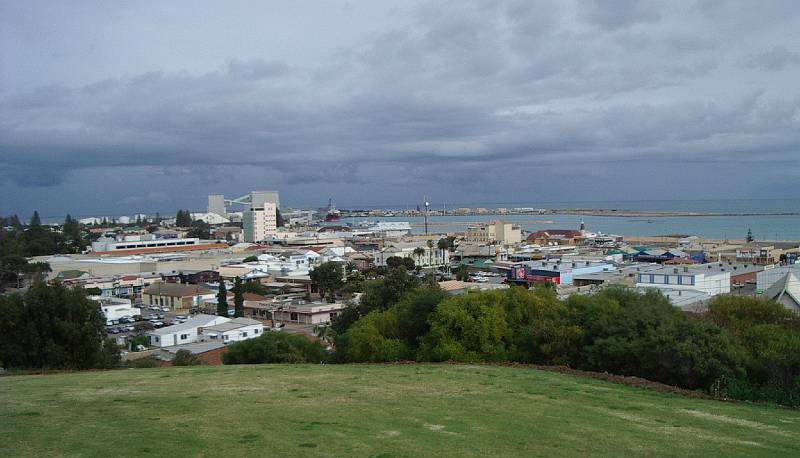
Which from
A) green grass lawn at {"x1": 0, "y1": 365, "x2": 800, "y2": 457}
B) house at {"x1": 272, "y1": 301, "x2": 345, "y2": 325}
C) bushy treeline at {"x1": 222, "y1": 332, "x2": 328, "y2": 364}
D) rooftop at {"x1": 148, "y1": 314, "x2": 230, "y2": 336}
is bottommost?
house at {"x1": 272, "y1": 301, "x2": 345, "y2": 325}

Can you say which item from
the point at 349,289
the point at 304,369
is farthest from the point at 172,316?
the point at 304,369

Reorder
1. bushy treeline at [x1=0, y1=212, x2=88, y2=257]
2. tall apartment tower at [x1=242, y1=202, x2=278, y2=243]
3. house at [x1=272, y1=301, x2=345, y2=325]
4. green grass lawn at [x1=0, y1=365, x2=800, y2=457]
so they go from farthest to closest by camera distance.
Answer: tall apartment tower at [x1=242, y1=202, x2=278, y2=243] → bushy treeline at [x1=0, y1=212, x2=88, y2=257] → house at [x1=272, y1=301, x2=345, y2=325] → green grass lawn at [x1=0, y1=365, x2=800, y2=457]

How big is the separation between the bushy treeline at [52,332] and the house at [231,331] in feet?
32.6

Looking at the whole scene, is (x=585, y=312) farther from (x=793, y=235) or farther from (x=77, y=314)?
(x=793, y=235)

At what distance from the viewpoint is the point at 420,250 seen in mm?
60250

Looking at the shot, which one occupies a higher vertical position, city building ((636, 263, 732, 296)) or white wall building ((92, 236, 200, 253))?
white wall building ((92, 236, 200, 253))

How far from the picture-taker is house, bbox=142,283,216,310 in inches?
1542

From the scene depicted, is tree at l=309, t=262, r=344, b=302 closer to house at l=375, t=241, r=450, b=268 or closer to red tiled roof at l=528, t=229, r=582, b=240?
house at l=375, t=241, r=450, b=268

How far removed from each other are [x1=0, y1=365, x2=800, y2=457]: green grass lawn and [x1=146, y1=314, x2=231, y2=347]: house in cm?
1582

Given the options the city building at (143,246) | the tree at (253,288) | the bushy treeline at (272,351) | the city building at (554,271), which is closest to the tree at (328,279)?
the tree at (253,288)

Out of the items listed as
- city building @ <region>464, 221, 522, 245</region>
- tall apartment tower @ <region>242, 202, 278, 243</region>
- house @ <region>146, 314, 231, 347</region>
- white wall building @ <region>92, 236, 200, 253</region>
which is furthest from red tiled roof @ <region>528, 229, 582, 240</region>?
house @ <region>146, 314, 231, 347</region>

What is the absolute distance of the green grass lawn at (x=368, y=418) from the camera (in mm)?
6145

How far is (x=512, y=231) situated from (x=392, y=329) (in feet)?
222

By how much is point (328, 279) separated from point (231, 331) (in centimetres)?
1510
